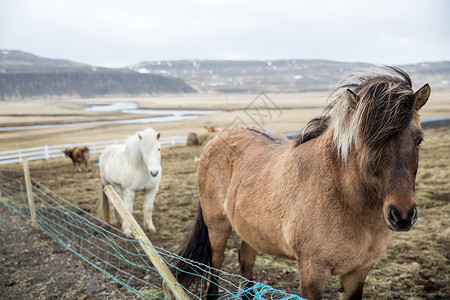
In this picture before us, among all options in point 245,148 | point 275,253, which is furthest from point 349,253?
point 245,148

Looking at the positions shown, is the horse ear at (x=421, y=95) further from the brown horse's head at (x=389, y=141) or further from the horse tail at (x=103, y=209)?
the horse tail at (x=103, y=209)

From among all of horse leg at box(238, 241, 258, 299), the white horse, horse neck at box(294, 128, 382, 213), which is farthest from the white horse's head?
horse neck at box(294, 128, 382, 213)

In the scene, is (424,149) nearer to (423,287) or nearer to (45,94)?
(423,287)

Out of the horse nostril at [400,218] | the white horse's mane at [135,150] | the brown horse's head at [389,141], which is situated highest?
the brown horse's head at [389,141]

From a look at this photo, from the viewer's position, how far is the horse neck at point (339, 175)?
2107mm

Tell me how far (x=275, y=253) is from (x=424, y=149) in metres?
13.3

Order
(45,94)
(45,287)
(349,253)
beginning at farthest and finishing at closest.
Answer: (45,94) → (45,287) → (349,253)

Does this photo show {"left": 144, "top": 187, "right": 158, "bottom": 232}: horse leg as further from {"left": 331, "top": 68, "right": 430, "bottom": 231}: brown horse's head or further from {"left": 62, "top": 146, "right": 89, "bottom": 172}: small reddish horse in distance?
{"left": 62, "top": 146, "right": 89, "bottom": 172}: small reddish horse in distance

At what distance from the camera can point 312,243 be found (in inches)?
89.7

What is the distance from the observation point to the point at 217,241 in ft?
12.0

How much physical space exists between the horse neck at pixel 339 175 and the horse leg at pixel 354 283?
0.62 meters

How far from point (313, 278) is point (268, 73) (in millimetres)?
178828

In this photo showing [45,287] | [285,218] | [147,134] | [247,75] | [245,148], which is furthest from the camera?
[247,75]

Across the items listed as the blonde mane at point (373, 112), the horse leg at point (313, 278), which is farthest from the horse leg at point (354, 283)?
the blonde mane at point (373, 112)
